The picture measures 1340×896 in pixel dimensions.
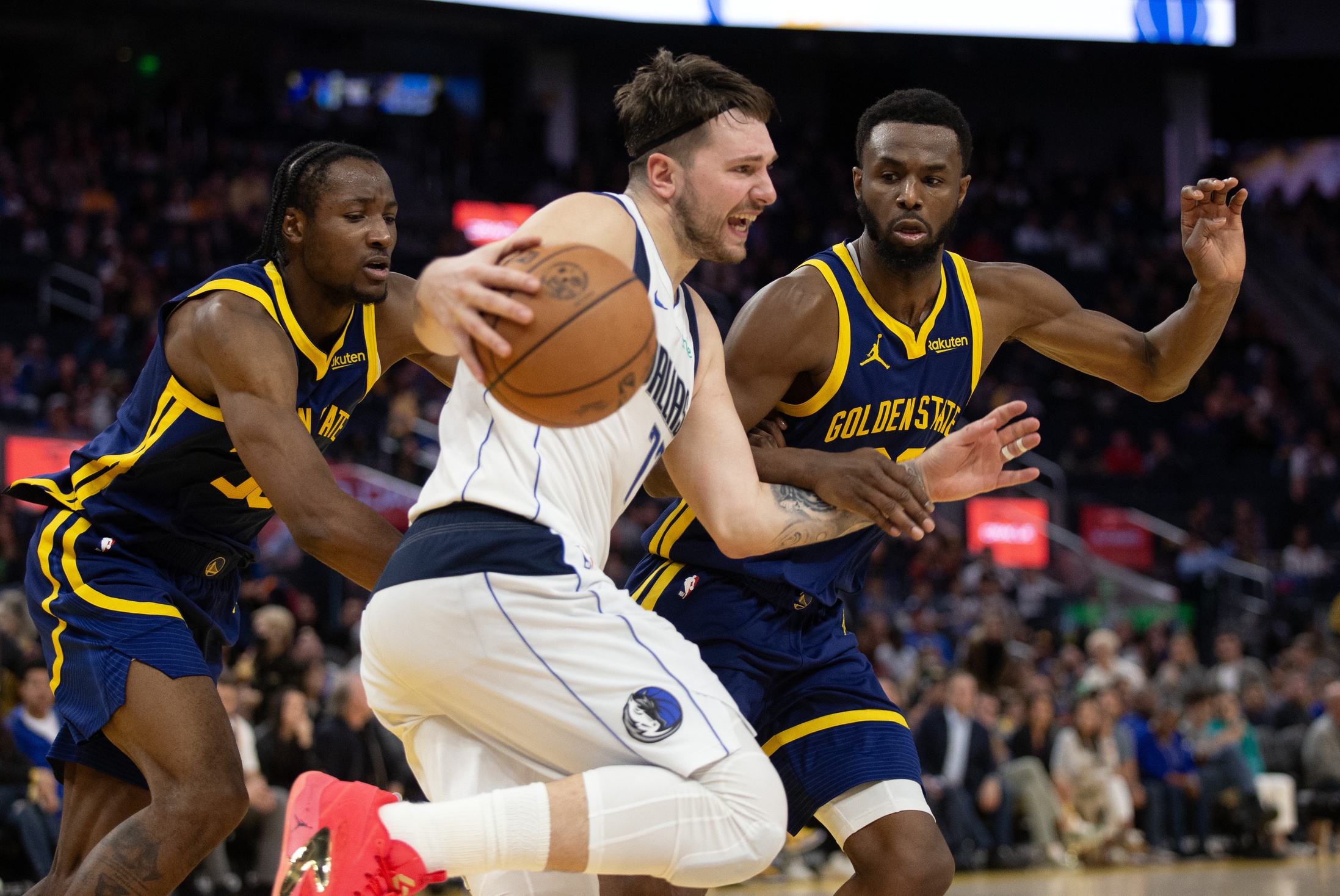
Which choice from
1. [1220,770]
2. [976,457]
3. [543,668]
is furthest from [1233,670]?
[543,668]

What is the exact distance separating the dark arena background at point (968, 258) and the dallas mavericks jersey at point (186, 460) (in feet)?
14.2

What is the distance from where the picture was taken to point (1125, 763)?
38.7ft

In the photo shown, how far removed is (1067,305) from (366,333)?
2223 millimetres

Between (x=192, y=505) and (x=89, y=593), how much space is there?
367 millimetres

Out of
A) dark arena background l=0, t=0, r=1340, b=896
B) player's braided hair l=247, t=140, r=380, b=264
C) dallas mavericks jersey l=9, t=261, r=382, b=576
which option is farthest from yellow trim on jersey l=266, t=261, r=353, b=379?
dark arena background l=0, t=0, r=1340, b=896

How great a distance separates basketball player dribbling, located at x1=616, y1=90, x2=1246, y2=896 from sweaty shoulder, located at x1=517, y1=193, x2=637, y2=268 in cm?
86

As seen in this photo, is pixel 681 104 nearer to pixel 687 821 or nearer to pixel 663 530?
pixel 663 530

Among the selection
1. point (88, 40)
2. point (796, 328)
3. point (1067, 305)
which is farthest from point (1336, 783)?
Answer: point (88, 40)

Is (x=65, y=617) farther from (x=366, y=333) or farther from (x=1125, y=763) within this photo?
(x=1125, y=763)

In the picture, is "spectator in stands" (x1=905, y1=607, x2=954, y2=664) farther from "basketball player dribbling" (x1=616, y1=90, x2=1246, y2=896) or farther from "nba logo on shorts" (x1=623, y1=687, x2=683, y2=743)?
"nba logo on shorts" (x1=623, y1=687, x2=683, y2=743)

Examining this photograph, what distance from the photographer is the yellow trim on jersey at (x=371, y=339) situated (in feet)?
13.7

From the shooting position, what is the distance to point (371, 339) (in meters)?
4.20

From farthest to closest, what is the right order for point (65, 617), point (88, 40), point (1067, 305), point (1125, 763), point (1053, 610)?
point (88, 40), point (1053, 610), point (1125, 763), point (1067, 305), point (65, 617)

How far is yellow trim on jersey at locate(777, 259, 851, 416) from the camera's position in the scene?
13.5 ft
